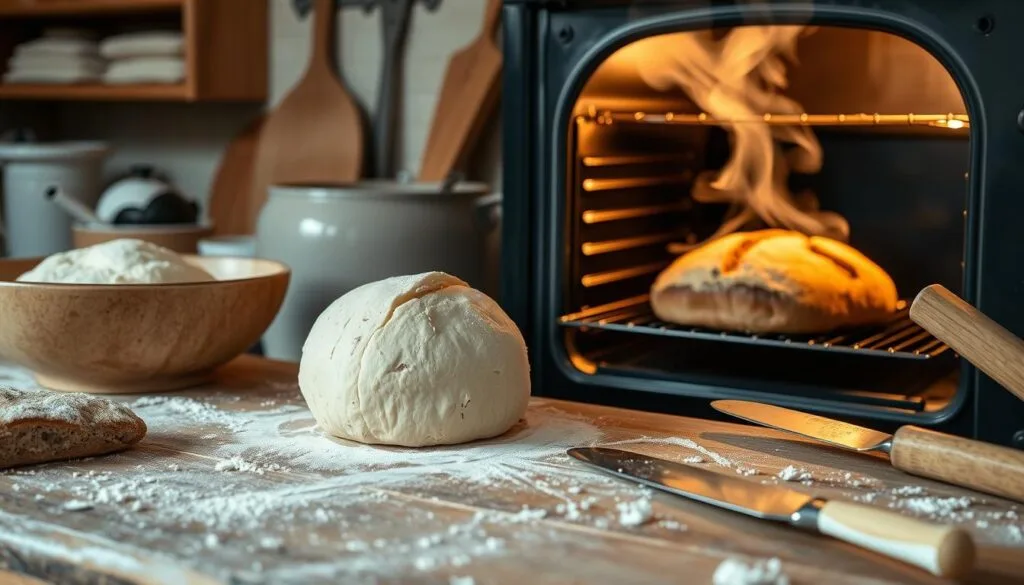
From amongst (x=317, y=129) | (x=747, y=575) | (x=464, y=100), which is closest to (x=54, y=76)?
(x=317, y=129)

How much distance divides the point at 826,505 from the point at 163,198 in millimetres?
1246

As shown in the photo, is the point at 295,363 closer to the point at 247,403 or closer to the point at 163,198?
the point at 247,403

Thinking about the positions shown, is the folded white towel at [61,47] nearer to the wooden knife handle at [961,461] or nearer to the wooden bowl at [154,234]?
the wooden bowl at [154,234]

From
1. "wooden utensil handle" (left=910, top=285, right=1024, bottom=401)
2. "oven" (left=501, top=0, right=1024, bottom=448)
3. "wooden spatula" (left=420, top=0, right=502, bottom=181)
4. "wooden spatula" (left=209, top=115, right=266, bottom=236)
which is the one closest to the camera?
"wooden utensil handle" (left=910, top=285, right=1024, bottom=401)

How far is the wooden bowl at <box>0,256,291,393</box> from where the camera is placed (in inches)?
42.7

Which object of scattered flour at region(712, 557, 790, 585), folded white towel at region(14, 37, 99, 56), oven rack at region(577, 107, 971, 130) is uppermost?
folded white towel at region(14, 37, 99, 56)

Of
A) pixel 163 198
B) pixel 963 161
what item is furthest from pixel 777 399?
pixel 163 198

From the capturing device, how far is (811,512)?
2.38 ft

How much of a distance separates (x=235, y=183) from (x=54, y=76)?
1.28ft

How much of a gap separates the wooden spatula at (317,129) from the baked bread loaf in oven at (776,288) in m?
0.78

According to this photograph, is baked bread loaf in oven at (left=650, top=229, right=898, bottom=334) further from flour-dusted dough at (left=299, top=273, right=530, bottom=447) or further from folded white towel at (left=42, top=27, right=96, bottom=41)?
folded white towel at (left=42, top=27, right=96, bottom=41)

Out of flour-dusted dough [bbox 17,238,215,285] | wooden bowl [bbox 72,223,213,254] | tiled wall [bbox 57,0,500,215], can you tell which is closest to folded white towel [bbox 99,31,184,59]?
tiled wall [bbox 57,0,500,215]

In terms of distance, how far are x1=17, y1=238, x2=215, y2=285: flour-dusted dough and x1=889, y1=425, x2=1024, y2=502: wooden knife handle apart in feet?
2.15

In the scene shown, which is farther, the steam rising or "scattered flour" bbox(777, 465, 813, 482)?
the steam rising
